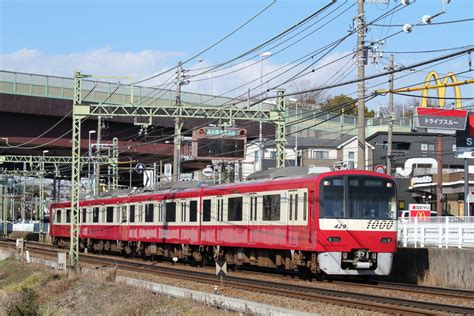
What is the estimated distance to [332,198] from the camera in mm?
19516

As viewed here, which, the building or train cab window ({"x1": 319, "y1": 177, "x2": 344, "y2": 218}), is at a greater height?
the building

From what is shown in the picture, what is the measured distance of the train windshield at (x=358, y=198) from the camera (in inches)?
766

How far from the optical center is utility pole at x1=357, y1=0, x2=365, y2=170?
23.1 m

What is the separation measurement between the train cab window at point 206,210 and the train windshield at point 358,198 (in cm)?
690

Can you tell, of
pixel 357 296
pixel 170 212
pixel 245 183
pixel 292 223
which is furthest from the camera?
pixel 170 212

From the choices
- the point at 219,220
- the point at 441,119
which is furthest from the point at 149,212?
the point at 441,119

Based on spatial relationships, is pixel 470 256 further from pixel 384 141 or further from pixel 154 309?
pixel 384 141

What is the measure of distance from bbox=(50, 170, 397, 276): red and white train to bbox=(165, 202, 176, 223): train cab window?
1.5 inches

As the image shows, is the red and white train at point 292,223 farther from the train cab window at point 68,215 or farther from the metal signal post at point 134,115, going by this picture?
the train cab window at point 68,215

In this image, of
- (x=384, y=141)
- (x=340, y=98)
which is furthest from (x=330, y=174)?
(x=340, y=98)

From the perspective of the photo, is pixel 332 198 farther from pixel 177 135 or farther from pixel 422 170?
pixel 422 170

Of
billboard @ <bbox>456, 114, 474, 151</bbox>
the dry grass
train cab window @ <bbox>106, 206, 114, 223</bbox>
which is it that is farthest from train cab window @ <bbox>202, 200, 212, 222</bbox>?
train cab window @ <bbox>106, 206, 114, 223</bbox>

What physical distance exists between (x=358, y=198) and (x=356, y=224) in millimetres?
666

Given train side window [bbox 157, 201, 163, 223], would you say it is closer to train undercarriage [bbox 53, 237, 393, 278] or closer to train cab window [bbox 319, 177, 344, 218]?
train undercarriage [bbox 53, 237, 393, 278]
